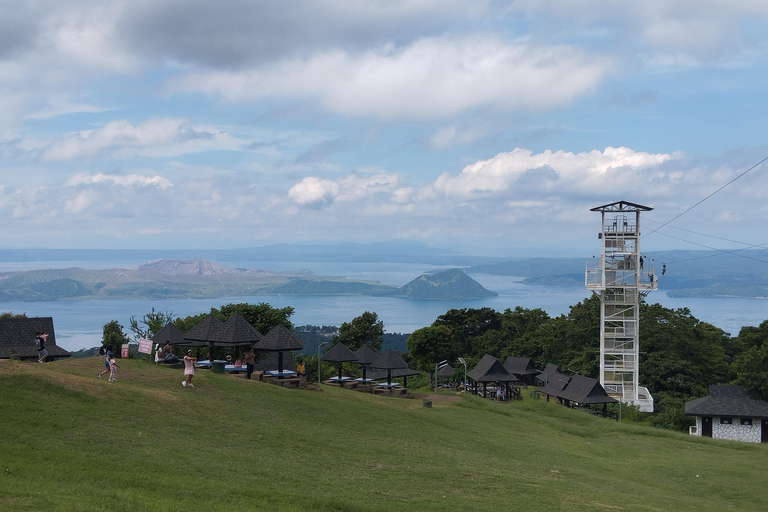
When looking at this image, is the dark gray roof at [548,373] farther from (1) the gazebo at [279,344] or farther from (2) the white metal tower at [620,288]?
(1) the gazebo at [279,344]

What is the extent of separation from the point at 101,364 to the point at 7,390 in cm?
874

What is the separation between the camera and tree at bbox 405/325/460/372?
6531 cm

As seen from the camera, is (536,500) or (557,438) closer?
(536,500)

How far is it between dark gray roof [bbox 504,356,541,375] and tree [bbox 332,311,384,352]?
511 inches

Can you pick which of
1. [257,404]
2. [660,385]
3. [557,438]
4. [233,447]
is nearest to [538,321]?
[660,385]

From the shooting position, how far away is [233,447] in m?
17.9

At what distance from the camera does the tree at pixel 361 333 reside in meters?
63.2

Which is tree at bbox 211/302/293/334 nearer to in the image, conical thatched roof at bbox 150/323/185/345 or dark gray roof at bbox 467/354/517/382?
conical thatched roof at bbox 150/323/185/345

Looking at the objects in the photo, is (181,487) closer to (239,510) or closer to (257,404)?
(239,510)

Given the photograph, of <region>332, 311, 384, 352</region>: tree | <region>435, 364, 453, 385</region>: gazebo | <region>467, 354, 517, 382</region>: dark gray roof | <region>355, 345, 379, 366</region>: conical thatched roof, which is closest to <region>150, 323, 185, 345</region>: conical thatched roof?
<region>355, 345, 379, 366</region>: conical thatched roof

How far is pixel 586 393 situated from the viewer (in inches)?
1729

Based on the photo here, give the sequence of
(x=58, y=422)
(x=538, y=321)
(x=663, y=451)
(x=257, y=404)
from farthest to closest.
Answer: (x=538, y=321)
(x=663, y=451)
(x=257, y=404)
(x=58, y=422)

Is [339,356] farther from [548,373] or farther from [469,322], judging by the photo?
[469,322]

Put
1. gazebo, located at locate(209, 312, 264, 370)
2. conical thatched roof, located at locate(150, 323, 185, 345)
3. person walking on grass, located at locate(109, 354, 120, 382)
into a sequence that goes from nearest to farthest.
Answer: person walking on grass, located at locate(109, 354, 120, 382), gazebo, located at locate(209, 312, 264, 370), conical thatched roof, located at locate(150, 323, 185, 345)
